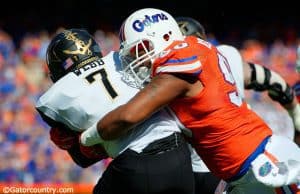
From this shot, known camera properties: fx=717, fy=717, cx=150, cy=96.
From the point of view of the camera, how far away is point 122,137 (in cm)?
254

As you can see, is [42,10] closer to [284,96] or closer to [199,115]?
[284,96]

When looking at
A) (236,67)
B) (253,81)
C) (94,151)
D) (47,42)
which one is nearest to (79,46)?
(94,151)

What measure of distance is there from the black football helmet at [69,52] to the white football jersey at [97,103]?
0.09 meters

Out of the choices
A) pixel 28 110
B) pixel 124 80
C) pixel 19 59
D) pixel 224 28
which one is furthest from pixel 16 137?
pixel 124 80

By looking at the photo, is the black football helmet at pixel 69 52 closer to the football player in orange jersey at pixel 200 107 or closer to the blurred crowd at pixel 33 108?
the football player in orange jersey at pixel 200 107

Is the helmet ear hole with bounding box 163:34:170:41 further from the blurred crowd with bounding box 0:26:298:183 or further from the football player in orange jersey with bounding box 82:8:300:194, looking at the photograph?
the blurred crowd with bounding box 0:26:298:183

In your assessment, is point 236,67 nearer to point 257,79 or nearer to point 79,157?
point 257,79

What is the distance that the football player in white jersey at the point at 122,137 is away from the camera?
2535 mm

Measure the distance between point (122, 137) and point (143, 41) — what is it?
35 centimetres

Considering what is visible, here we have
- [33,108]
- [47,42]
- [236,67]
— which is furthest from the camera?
[47,42]

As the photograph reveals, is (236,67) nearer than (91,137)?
No

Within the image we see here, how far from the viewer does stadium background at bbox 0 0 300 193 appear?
6.37m

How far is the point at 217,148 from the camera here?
2.52 meters

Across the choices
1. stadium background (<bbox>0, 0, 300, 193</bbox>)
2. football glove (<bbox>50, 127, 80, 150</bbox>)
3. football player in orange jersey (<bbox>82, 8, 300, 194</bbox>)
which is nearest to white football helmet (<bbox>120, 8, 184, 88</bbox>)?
football player in orange jersey (<bbox>82, 8, 300, 194</bbox>)
